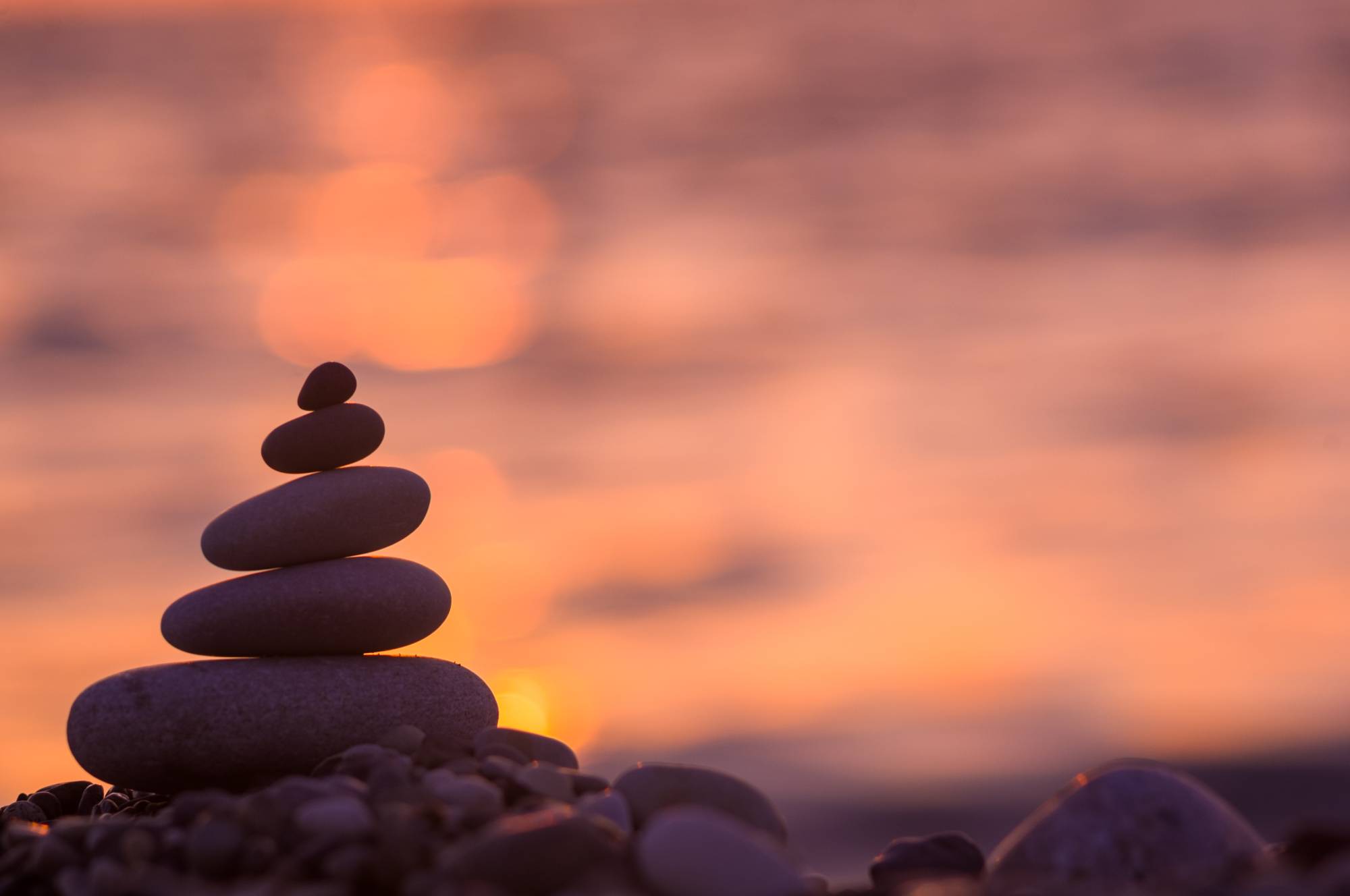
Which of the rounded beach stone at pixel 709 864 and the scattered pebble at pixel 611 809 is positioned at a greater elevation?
the scattered pebble at pixel 611 809

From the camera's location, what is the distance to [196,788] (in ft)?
26.1

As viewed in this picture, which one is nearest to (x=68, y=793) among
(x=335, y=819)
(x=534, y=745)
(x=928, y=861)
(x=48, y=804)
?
(x=48, y=804)

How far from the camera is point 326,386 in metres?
8.16

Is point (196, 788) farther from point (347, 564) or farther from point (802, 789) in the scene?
point (802, 789)

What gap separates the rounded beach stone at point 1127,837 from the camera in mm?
5598

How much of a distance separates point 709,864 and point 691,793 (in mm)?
1689

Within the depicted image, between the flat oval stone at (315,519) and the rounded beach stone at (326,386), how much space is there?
419mm

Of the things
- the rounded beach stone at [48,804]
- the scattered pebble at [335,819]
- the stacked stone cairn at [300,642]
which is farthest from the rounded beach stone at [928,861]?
the rounded beach stone at [48,804]

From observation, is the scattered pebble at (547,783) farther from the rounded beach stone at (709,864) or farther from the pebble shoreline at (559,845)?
the rounded beach stone at (709,864)

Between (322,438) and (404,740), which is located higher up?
(322,438)

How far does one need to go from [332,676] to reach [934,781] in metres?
19.4

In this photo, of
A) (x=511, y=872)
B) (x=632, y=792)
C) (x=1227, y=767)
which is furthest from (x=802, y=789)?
(x=511, y=872)

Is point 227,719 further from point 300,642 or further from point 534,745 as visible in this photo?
point 534,745

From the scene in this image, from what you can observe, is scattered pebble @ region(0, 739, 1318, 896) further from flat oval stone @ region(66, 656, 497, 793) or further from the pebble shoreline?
flat oval stone @ region(66, 656, 497, 793)
